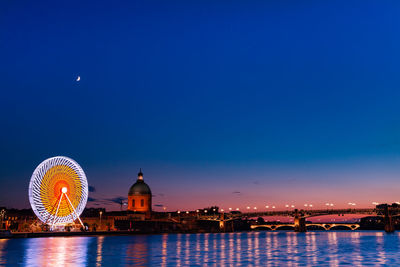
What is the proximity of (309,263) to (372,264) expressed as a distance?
587 centimetres

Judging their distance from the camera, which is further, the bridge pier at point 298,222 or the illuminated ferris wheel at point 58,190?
the bridge pier at point 298,222

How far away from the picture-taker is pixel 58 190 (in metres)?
92.0

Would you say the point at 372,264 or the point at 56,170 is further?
the point at 56,170

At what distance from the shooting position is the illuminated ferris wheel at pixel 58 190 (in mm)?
89125

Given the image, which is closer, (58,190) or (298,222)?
(58,190)

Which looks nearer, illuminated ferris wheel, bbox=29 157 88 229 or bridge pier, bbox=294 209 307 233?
illuminated ferris wheel, bbox=29 157 88 229

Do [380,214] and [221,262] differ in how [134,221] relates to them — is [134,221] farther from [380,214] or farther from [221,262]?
[221,262]

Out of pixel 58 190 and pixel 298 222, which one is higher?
pixel 58 190

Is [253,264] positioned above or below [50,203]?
below

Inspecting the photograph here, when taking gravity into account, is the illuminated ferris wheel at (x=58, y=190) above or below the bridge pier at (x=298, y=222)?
above

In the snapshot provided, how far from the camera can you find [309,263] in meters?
44.8

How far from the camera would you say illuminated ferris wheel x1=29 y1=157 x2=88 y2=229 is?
89.1m

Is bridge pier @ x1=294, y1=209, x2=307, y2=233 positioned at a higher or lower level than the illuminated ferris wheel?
lower

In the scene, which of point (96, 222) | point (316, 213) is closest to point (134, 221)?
point (96, 222)
